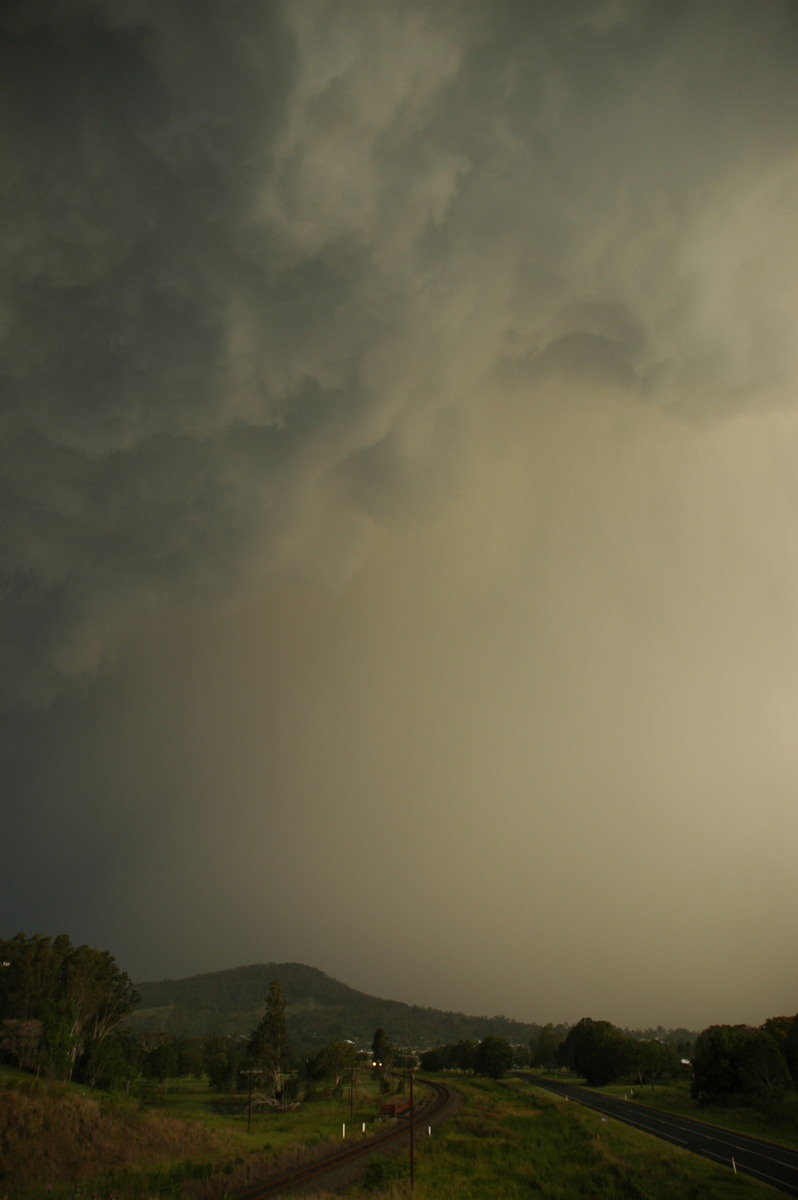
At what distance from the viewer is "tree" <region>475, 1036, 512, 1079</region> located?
128500 millimetres

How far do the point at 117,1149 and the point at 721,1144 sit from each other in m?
48.5

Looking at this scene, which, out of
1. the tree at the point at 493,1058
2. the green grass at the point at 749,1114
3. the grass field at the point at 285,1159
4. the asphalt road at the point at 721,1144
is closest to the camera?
the grass field at the point at 285,1159

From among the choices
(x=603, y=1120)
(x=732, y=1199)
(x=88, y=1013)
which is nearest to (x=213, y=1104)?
(x=88, y=1013)

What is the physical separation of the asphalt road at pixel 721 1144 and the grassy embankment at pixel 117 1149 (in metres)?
29.0

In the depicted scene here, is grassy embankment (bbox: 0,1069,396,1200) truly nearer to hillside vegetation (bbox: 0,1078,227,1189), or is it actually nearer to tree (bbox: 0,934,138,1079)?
hillside vegetation (bbox: 0,1078,227,1189)

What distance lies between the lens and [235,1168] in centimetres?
3597

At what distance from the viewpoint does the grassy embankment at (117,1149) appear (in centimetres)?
3130

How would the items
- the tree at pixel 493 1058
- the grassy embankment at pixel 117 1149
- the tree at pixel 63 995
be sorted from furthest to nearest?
the tree at pixel 493 1058
the tree at pixel 63 995
the grassy embankment at pixel 117 1149

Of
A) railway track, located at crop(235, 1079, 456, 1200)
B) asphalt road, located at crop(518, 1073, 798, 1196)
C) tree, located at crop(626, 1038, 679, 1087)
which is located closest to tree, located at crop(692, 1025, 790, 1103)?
asphalt road, located at crop(518, 1073, 798, 1196)

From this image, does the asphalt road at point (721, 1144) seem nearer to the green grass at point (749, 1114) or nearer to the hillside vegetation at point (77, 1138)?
the green grass at point (749, 1114)

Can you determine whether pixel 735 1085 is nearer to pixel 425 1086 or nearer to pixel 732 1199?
pixel 732 1199

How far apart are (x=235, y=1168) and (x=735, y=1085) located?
64.1 m

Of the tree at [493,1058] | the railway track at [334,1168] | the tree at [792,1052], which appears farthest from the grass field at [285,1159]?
the tree at [493,1058]

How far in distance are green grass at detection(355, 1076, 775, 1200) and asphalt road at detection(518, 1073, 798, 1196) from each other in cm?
258
